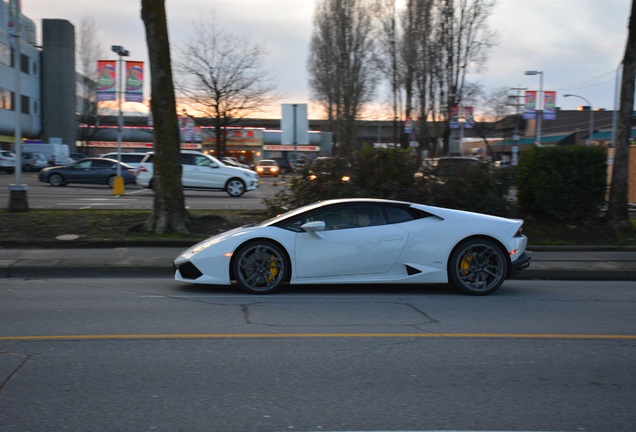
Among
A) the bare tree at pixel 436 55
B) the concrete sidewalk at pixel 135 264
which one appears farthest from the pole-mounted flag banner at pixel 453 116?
the concrete sidewalk at pixel 135 264

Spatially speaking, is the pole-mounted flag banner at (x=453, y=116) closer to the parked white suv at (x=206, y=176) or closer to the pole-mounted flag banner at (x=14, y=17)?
the parked white suv at (x=206, y=176)

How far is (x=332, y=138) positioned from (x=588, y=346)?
48.6 m

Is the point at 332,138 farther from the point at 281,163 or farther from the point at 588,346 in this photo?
the point at 588,346

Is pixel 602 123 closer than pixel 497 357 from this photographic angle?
No

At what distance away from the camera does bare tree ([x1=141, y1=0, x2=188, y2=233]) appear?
13.2m

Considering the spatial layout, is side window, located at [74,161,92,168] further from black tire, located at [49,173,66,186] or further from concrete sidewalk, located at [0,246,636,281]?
concrete sidewalk, located at [0,246,636,281]

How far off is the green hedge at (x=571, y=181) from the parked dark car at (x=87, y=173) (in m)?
22.6

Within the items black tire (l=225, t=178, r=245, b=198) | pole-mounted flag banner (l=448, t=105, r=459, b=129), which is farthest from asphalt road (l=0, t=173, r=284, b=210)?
pole-mounted flag banner (l=448, t=105, r=459, b=129)

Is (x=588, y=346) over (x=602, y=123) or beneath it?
beneath

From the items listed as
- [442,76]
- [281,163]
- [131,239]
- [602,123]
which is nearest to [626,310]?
[131,239]

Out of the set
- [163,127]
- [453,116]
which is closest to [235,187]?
[163,127]

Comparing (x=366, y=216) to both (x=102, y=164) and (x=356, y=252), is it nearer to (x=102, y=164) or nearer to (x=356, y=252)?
(x=356, y=252)

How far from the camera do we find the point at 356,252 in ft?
28.1

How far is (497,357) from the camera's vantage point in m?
5.80
